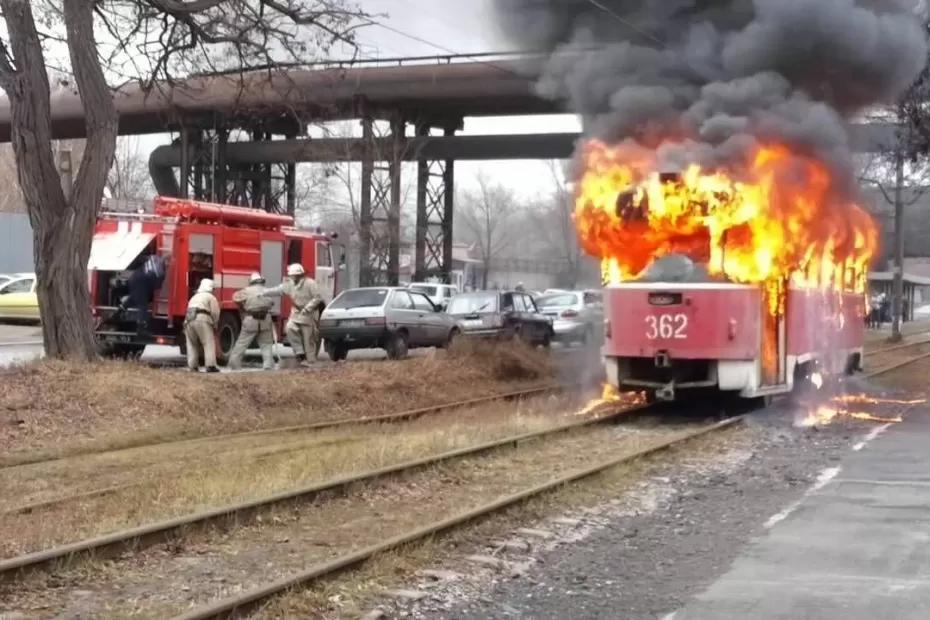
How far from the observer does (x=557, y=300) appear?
32.2 metres

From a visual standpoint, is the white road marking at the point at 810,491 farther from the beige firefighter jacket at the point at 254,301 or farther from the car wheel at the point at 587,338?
the car wheel at the point at 587,338

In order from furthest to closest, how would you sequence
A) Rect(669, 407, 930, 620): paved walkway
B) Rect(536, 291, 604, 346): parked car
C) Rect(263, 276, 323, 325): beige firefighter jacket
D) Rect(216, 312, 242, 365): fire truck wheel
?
Rect(536, 291, 604, 346): parked car → Rect(216, 312, 242, 365): fire truck wheel → Rect(263, 276, 323, 325): beige firefighter jacket → Rect(669, 407, 930, 620): paved walkway

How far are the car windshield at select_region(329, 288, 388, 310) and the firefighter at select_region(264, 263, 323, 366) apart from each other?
2325 millimetres

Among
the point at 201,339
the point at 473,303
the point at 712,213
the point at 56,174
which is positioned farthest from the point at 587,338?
the point at 56,174

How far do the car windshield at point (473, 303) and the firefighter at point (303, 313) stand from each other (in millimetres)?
6024

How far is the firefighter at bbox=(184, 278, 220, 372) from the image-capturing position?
60.6ft

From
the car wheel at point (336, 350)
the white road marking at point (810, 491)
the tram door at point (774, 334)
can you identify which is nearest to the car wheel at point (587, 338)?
the car wheel at point (336, 350)

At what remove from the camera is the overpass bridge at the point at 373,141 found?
118 ft

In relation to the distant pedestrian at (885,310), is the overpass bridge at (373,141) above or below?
above

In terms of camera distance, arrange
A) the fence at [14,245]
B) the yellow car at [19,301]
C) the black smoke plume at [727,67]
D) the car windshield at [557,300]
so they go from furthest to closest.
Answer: the fence at [14,245]
the yellow car at [19,301]
the car windshield at [557,300]
the black smoke plume at [727,67]

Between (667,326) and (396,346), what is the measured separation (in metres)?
9.67

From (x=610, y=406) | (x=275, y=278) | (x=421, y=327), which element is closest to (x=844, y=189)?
(x=610, y=406)

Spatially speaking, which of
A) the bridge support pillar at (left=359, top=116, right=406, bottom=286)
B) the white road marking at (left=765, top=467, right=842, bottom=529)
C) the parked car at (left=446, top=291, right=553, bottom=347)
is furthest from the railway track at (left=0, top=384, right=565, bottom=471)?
the bridge support pillar at (left=359, top=116, right=406, bottom=286)

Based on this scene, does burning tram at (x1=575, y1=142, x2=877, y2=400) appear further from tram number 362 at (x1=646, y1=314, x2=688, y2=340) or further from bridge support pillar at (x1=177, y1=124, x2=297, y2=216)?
bridge support pillar at (x1=177, y1=124, x2=297, y2=216)
